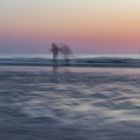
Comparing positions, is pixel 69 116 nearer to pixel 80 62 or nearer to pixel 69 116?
pixel 69 116

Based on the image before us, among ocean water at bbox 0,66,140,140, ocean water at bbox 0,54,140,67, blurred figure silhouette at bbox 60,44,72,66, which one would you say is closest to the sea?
ocean water at bbox 0,66,140,140

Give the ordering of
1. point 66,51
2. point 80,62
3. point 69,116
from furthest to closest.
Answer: point 66,51
point 80,62
point 69,116

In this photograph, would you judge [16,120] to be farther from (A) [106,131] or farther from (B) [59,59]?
(B) [59,59]

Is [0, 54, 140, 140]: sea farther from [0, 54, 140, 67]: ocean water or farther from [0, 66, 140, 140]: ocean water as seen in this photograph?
[0, 54, 140, 67]: ocean water

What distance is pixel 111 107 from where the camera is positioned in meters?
9.14

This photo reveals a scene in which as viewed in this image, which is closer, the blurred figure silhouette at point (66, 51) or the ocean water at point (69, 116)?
the ocean water at point (69, 116)

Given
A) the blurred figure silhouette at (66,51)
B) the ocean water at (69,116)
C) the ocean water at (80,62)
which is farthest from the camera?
the blurred figure silhouette at (66,51)

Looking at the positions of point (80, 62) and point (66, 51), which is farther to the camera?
point (66, 51)

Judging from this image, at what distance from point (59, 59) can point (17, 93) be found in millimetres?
27100

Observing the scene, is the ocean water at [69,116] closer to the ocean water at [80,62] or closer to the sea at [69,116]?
the sea at [69,116]

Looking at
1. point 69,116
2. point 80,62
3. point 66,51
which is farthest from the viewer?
point 66,51

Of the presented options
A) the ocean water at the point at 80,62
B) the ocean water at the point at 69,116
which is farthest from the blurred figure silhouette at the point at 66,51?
the ocean water at the point at 69,116

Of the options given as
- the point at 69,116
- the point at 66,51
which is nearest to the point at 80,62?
the point at 66,51

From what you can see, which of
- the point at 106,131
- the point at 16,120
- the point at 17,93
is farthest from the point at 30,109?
the point at 17,93
